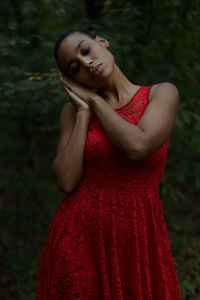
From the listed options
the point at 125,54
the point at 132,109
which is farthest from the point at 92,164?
the point at 125,54

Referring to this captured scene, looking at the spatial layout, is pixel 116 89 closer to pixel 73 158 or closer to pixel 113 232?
pixel 73 158

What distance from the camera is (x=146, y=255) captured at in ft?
5.11

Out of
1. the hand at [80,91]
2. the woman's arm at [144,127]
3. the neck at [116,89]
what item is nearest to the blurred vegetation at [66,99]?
the hand at [80,91]

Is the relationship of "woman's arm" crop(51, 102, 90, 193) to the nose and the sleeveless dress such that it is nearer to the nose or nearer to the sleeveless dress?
Answer: the sleeveless dress

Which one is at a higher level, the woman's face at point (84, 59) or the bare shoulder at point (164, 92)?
the woman's face at point (84, 59)

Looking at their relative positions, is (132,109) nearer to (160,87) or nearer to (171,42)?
(160,87)

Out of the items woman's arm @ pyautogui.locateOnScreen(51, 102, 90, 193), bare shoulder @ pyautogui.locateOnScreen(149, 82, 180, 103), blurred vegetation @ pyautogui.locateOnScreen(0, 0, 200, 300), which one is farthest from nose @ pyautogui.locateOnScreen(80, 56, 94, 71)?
blurred vegetation @ pyautogui.locateOnScreen(0, 0, 200, 300)

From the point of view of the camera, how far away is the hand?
166 centimetres

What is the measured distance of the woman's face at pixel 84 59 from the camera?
1592 mm

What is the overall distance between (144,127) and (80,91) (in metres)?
0.48

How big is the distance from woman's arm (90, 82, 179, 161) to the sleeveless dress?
0.10m

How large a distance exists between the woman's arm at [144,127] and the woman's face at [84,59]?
0.19m

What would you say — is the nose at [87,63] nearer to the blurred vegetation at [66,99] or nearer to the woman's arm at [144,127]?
the woman's arm at [144,127]

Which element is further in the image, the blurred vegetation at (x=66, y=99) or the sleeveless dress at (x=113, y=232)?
the blurred vegetation at (x=66, y=99)
